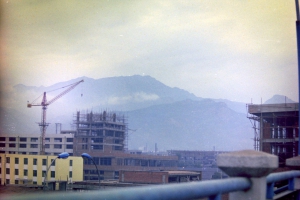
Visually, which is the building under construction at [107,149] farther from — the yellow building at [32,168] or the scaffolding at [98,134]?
the yellow building at [32,168]

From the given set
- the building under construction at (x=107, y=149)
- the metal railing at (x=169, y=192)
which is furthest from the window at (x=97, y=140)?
the metal railing at (x=169, y=192)

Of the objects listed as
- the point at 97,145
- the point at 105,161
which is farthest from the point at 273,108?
the point at 97,145

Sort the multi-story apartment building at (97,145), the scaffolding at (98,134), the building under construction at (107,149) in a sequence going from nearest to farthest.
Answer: the building under construction at (107,149) < the multi-story apartment building at (97,145) < the scaffolding at (98,134)

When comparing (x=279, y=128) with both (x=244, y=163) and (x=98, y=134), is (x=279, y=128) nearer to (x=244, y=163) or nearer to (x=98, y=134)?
(x=244, y=163)

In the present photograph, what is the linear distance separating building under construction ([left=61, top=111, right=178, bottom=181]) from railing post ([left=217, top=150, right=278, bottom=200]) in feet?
309

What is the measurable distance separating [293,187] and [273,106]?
142 feet

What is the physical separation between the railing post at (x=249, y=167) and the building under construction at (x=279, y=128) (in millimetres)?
42688

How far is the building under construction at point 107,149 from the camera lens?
323 feet

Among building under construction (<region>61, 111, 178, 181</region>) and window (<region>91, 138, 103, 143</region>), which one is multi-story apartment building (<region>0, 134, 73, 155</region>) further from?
window (<region>91, 138, 103, 143</region>)

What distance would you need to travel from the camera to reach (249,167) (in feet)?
10.5

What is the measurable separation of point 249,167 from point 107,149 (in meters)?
106

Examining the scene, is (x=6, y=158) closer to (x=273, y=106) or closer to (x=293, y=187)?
(x=273, y=106)

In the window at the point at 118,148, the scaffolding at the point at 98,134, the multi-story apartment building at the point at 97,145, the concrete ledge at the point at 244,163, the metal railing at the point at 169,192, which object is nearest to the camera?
the metal railing at the point at 169,192

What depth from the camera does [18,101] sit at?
457 ft
